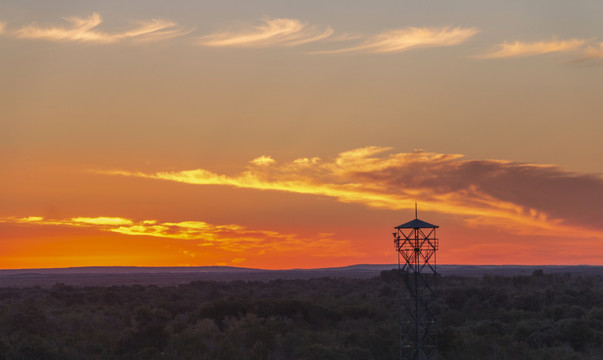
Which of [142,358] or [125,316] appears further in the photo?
[125,316]

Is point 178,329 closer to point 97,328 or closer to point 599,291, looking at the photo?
point 97,328

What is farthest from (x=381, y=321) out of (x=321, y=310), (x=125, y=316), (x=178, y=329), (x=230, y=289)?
(x=230, y=289)

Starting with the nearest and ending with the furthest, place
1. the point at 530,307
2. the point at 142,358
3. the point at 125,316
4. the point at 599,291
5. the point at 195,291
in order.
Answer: the point at 142,358 → the point at 125,316 → the point at 530,307 → the point at 599,291 → the point at 195,291

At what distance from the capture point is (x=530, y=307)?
253ft

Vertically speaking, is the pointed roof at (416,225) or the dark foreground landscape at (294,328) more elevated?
the pointed roof at (416,225)

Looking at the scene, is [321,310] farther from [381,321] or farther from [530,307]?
[530,307]

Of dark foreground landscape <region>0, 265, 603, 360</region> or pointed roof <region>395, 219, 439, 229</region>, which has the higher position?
pointed roof <region>395, 219, 439, 229</region>

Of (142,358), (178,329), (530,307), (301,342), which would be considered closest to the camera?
(142,358)

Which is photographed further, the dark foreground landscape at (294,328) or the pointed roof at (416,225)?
the dark foreground landscape at (294,328)

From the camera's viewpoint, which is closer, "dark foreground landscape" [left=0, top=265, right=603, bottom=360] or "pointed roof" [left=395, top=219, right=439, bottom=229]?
"pointed roof" [left=395, top=219, right=439, bottom=229]

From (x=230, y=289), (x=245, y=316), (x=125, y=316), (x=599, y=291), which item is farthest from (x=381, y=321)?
(x=230, y=289)

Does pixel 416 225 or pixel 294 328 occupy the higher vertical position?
pixel 416 225

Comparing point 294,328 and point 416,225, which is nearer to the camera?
point 416,225

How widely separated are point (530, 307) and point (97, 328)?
42.0m
